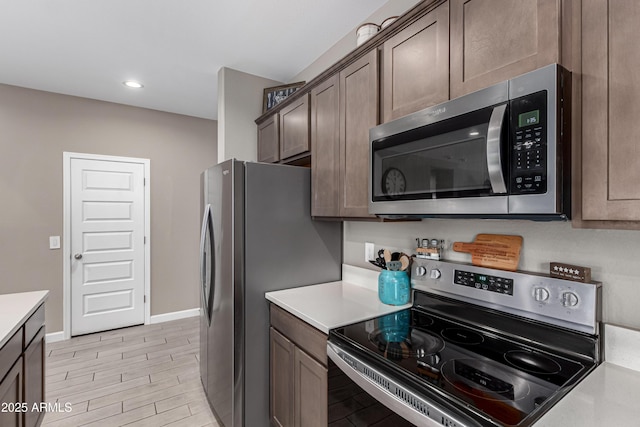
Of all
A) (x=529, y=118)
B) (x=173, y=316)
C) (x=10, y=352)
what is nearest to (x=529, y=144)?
(x=529, y=118)

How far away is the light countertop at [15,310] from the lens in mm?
1341

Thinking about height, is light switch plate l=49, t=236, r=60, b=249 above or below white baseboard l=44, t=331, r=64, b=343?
above

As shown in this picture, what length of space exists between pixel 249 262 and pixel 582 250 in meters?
1.53

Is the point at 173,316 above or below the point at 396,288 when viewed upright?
below

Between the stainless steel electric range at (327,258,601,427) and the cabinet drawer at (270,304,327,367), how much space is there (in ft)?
0.39

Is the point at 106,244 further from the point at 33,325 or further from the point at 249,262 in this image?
the point at 249,262

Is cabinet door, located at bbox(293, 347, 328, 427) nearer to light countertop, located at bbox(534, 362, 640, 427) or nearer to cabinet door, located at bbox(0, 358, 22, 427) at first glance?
light countertop, located at bbox(534, 362, 640, 427)

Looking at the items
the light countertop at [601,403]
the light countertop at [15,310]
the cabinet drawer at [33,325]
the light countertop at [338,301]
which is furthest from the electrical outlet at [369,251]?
the cabinet drawer at [33,325]

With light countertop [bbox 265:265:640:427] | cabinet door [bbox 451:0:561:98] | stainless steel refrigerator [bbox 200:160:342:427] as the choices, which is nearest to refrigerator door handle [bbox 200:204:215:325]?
stainless steel refrigerator [bbox 200:160:342:427]

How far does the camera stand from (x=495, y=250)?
53.0 inches

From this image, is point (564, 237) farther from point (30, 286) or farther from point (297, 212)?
point (30, 286)

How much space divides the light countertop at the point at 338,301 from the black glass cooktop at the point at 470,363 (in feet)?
0.28

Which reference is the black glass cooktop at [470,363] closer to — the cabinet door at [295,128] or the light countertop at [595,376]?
the light countertop at [595,376]

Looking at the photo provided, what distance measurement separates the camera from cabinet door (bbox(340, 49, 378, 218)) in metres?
1.59
